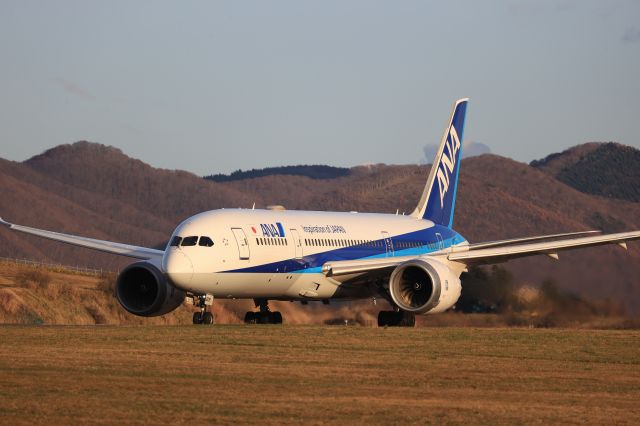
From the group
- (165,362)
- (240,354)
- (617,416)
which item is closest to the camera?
(617,416)

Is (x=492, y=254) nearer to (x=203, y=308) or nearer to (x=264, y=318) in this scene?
(x=264, y=318)

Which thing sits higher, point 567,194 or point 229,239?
point 567,194

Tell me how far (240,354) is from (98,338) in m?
4.54

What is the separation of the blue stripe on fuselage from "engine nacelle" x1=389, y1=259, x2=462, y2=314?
245 centimetres

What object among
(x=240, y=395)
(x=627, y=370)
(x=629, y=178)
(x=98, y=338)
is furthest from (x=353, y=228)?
(x=629, y=178)

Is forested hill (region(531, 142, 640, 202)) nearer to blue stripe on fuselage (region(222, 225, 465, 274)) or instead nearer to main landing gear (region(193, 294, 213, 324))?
blue stripe on fuselage (region(222, 225, 465, 274))

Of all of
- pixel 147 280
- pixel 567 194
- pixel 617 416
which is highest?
pixel 567 194

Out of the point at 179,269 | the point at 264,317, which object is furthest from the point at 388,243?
the point at 179,269

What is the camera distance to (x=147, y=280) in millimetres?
37156

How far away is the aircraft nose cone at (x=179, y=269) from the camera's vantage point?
32.8 m

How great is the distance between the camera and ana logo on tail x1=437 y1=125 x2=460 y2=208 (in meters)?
47.2

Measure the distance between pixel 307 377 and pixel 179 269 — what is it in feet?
42.4

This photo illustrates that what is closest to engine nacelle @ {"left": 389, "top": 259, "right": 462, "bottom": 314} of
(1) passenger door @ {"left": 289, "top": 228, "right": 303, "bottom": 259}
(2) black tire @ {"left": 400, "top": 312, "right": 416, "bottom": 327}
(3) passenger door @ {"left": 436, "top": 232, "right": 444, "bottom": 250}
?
(2) black tire @ {"left": 400, "top": 312, "right": 416, "bottom": 327}

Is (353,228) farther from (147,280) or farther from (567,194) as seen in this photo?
(567,194)
